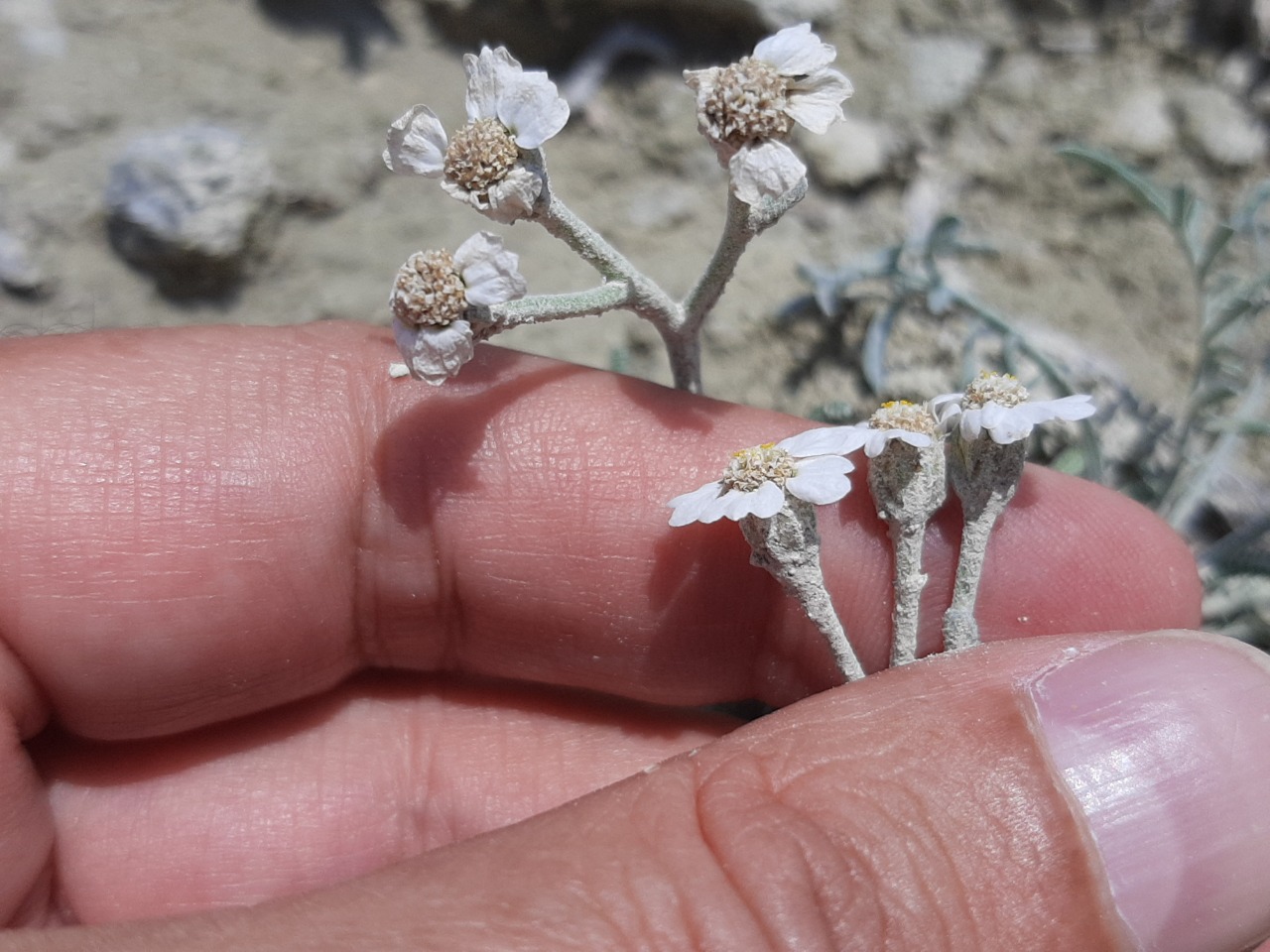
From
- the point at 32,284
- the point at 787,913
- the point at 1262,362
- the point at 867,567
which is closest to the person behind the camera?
the point at 787,913

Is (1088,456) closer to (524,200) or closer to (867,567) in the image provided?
(867,567)

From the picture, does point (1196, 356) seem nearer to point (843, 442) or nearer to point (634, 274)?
point (843, 442)

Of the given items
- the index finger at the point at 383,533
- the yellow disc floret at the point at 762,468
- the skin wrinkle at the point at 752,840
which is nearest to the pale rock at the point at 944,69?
the index finger at the point at 383,533

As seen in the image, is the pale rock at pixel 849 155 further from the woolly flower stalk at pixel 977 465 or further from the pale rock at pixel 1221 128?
the woolly flower stalk at pixel 977 465

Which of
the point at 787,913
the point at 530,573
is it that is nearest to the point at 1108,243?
→ the point at 530,573

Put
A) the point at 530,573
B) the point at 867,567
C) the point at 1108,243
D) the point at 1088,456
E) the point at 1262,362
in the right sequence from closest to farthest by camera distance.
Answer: the point at 867,567 < the point at 530,573 < the point at 1088,456 < the point at 1262,362 < the point at 1108,243

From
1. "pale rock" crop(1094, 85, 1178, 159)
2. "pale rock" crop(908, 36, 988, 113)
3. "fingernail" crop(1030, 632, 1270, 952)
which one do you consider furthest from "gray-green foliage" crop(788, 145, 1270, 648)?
"fingernail" crop(1030, 632, 1270, 952)
